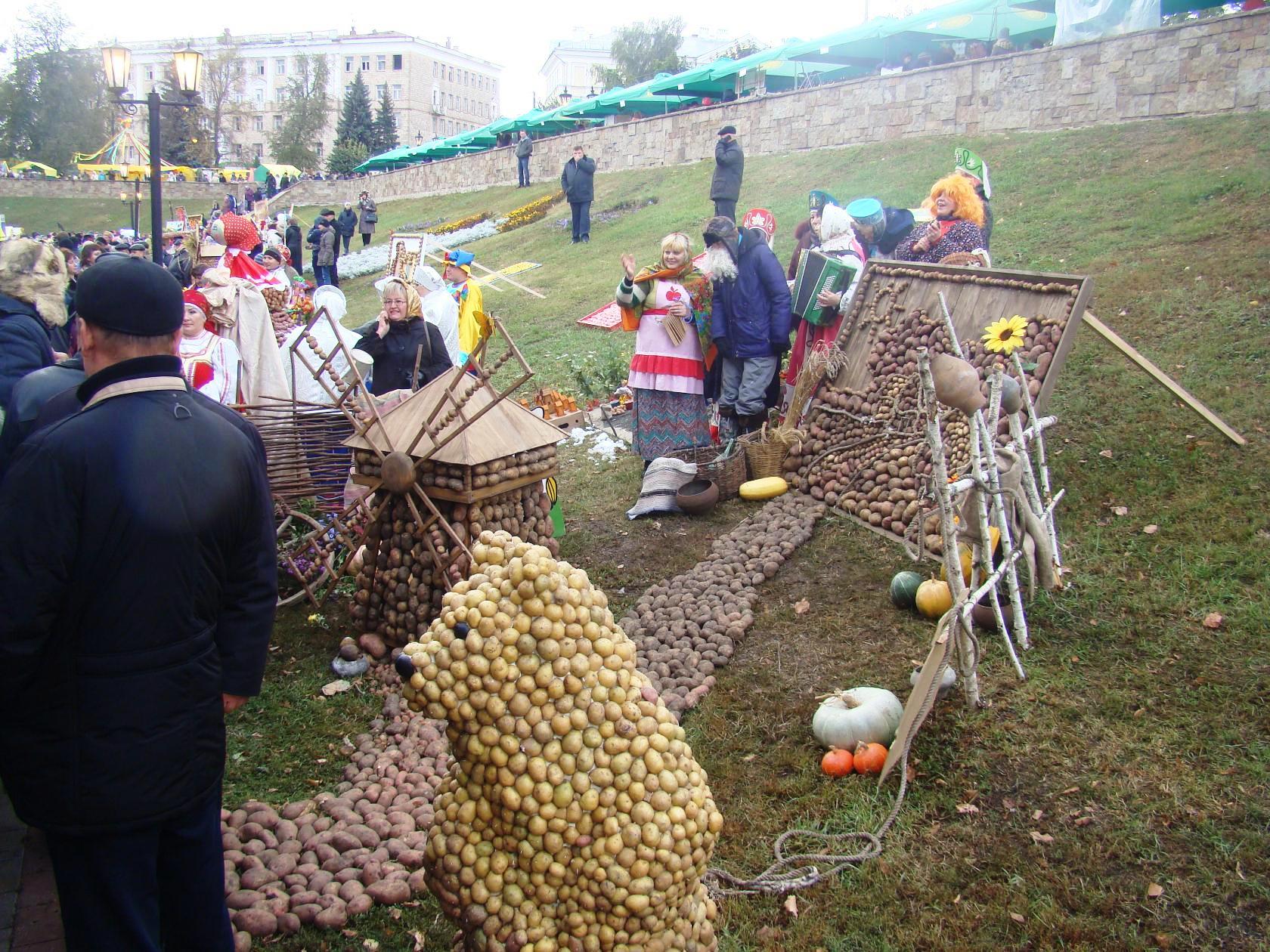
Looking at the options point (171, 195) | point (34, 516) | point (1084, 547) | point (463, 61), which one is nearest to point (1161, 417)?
point (1084, 547)

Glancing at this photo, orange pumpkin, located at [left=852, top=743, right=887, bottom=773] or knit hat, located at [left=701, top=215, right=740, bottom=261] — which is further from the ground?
knit hat, located at [left=701, top=215, right=740, bottom=261]

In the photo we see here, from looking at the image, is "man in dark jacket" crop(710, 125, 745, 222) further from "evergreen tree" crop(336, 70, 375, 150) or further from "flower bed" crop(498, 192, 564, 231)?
"evergreen tree" crop(336, 70, 375, 150)

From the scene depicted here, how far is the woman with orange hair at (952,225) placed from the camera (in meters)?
7.09

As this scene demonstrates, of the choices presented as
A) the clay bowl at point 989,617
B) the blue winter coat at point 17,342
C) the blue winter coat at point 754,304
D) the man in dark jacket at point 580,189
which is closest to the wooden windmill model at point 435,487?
the blue winter coat at point 17,342

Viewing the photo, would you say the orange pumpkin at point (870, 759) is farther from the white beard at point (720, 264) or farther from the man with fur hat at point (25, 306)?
the white beard at point (720, 264)

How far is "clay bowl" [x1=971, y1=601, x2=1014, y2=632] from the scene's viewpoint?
448cm

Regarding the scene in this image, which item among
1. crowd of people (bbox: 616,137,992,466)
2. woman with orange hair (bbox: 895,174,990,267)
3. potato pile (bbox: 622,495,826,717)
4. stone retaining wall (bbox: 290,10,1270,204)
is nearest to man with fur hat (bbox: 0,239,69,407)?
potato pile (bbox: 622,495,826,717)

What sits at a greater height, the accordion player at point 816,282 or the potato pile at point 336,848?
the accordion player at point 816,282

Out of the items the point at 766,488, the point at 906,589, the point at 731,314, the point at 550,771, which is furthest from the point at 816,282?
the point at 550,771

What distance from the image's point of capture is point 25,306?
3.60 metres

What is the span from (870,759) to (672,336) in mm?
4112

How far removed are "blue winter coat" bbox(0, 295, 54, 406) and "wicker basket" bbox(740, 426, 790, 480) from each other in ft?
15.3

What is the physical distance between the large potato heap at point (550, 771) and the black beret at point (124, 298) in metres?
1.01

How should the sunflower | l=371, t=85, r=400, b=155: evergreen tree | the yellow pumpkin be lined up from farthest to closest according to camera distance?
l=371, t=85, r=400, b=155: evergreen tree, the sunflower, the yellow pumpkin
